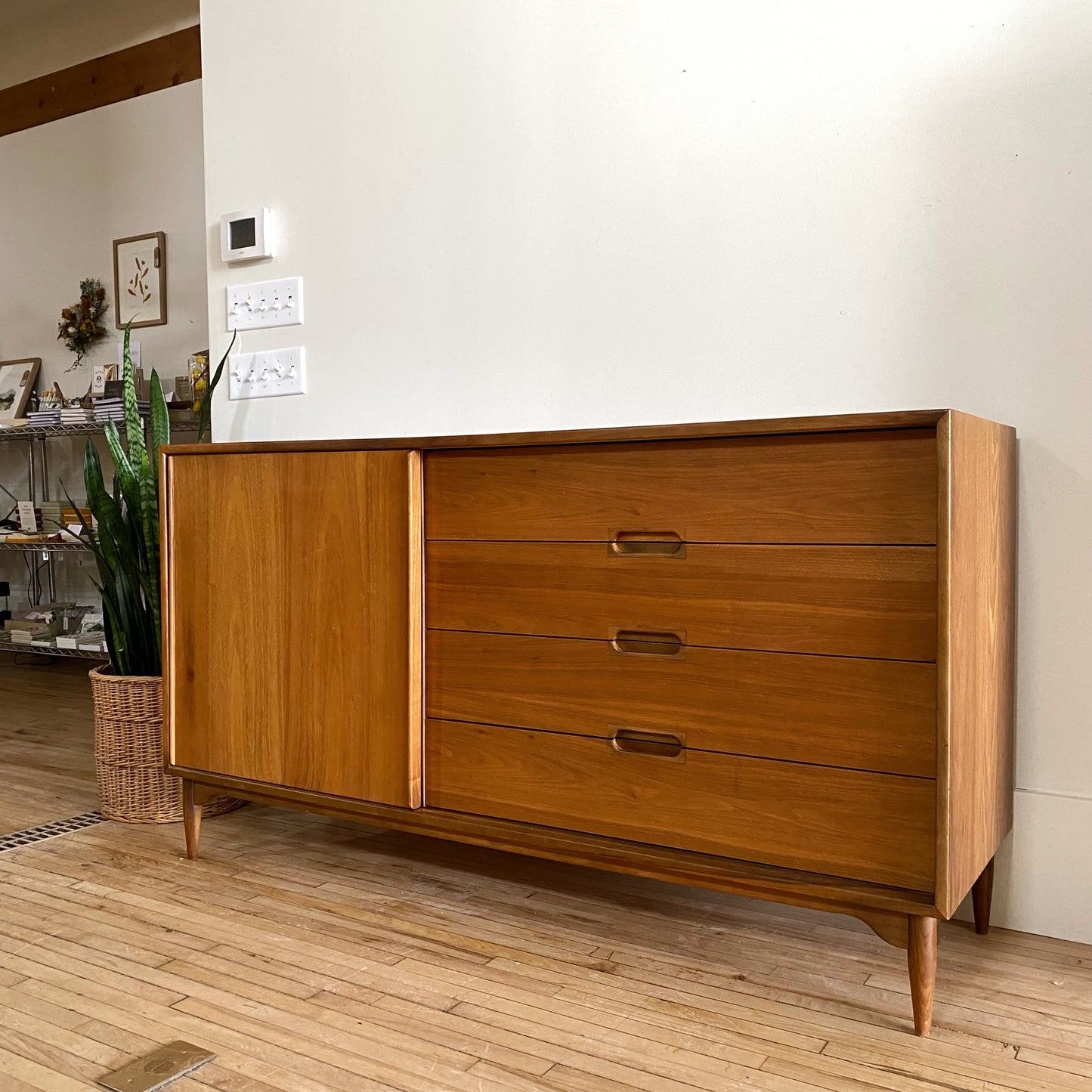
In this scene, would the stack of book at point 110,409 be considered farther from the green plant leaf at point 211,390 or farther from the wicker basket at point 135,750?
the wicker basket at point 135,750

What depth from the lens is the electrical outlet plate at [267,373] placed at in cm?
244

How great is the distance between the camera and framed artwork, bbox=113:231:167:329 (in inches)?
163

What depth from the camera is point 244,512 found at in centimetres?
190

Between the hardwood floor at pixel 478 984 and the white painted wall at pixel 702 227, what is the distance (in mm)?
386

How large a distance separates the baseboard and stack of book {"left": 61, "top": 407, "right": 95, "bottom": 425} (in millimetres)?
3572

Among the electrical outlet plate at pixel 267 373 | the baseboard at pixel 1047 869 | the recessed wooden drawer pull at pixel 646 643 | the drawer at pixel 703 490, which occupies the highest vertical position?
the electrical outlet plate at pixel 267 373

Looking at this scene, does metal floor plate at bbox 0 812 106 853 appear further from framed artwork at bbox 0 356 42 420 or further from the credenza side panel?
framed artwork at bbox 0 356 42 420

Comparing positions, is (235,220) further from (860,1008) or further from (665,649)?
(860,1008)

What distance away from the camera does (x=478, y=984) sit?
58.7 inches

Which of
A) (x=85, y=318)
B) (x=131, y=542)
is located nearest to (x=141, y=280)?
(x=85, y=318)

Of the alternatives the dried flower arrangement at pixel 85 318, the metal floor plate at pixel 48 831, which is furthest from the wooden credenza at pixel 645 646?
the dried flower arrangement at pixel 85 318

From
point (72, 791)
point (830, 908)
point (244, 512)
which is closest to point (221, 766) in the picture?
point (244, 512)

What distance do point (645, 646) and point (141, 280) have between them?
11.3ft

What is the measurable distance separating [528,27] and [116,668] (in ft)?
5.44
